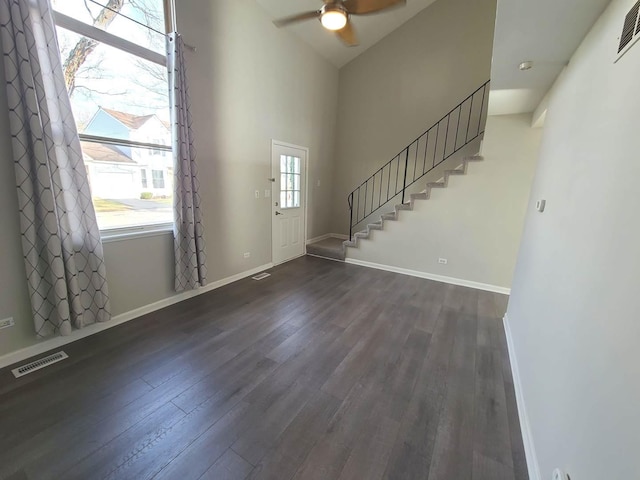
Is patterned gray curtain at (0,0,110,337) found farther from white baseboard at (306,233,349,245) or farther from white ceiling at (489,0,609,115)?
white baseboard at (306,233,349,245)

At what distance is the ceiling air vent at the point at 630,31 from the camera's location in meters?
1.14

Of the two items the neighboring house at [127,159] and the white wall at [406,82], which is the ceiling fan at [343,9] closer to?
the neighboring house at [127,159]

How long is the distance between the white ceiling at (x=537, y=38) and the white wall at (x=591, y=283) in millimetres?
106

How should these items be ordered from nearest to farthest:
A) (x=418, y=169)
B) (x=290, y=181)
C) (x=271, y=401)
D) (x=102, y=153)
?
1. (x=271, y=401)
2. (x=102, y=153)
3. (x=290, y=181)
4. (x=418, y=169)

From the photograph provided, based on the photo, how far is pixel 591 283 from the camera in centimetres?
117

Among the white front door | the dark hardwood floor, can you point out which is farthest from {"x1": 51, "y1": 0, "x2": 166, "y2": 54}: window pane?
the dark hardwood floor

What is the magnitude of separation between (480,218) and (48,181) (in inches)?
197

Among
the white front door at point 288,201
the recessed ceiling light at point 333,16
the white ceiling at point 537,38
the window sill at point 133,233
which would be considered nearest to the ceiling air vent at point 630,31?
the white ceiling at point 537,38

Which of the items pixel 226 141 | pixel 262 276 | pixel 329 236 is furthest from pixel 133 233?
pixel 329 236

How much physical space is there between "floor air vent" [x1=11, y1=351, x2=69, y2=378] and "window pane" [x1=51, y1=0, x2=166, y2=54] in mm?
2924

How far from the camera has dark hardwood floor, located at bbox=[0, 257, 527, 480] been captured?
148cm

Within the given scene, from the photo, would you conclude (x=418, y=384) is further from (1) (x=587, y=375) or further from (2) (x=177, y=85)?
(2) (x=177, y=85)

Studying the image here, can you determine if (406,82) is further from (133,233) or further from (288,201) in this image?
(133,233)

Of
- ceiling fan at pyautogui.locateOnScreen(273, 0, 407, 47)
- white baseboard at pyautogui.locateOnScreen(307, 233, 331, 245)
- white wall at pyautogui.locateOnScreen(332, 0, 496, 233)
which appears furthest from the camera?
white baseboard at pyautogui.locateOnScreen(307, 233, 331, 245)
